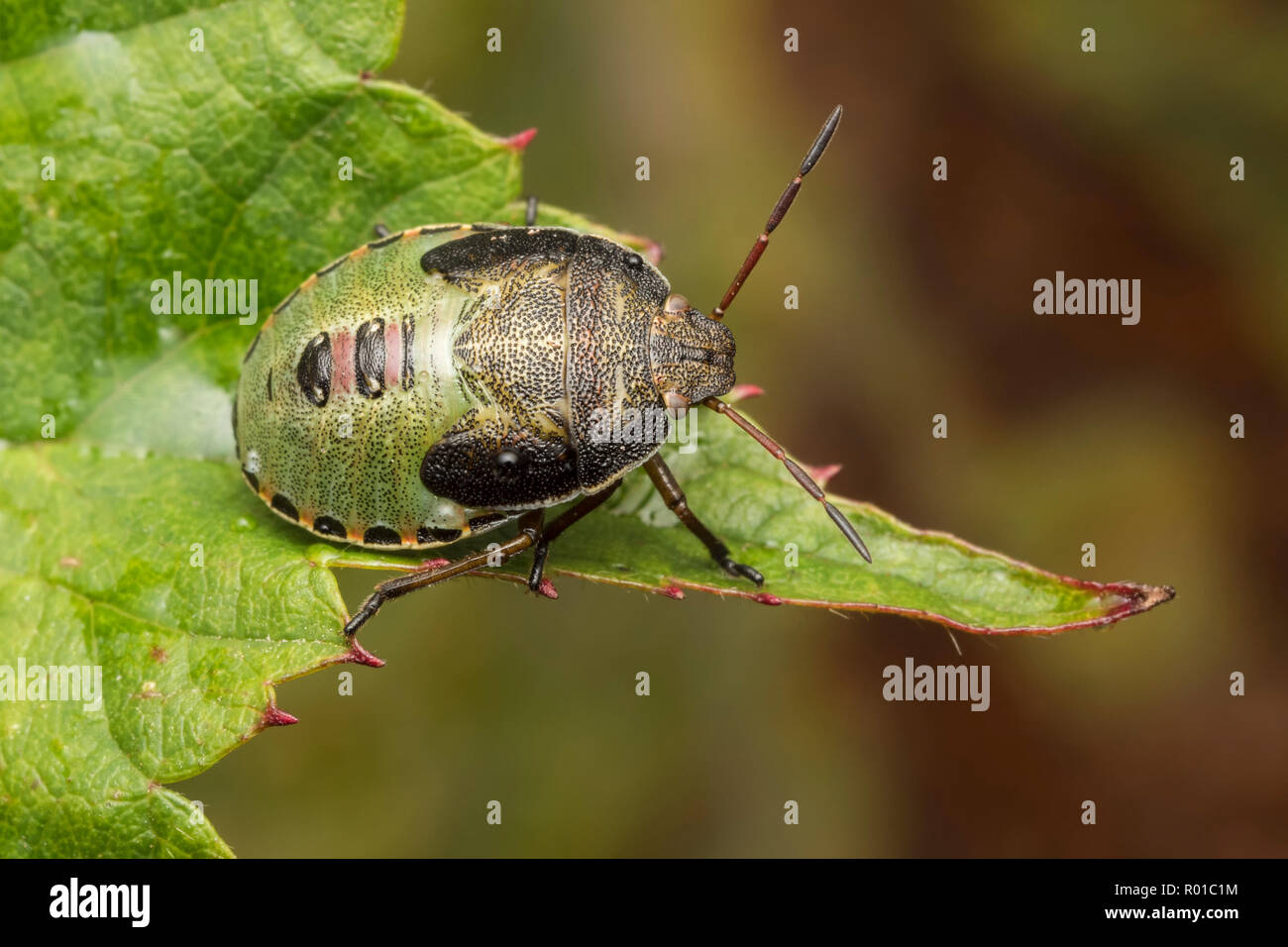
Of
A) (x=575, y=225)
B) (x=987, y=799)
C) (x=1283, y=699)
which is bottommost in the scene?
(x=987, y=799)

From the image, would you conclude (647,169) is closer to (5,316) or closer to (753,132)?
(753,132)

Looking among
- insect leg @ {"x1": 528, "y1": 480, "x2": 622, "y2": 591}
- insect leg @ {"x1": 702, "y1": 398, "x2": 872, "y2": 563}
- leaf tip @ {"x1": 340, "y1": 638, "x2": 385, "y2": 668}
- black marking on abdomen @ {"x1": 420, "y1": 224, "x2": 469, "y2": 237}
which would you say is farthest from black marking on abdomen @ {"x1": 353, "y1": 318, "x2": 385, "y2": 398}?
insect leg @ {"x1": 702, "y1": 398, "x2": 872, "y2": 563}

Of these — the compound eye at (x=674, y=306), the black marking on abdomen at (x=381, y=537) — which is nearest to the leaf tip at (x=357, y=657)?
the black marking on abdomen at (x=381, y=537)

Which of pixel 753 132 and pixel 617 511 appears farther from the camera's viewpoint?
pixel 753 132

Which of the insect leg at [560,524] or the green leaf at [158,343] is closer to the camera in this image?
the green leaf at [158,343]

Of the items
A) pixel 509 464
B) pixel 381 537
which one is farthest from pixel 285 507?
pixel 509 464

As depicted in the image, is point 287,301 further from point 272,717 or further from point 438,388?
point 272,717

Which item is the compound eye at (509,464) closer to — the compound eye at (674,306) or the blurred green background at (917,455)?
the compound eye at (674,306)

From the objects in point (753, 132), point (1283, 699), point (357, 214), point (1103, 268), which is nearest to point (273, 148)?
point (357, 214)
